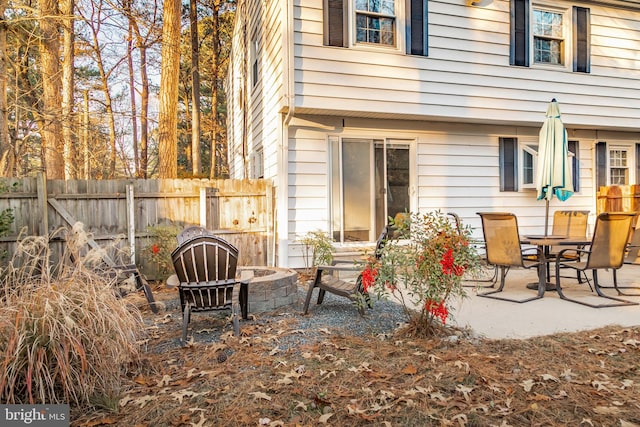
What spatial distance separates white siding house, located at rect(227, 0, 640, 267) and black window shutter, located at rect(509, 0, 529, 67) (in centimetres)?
2

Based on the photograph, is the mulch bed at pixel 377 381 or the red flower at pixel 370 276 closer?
the mulch bed at pixel 377 381

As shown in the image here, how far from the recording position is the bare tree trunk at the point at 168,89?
9297 millimetres

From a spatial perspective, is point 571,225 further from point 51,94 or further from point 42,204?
point 51,94

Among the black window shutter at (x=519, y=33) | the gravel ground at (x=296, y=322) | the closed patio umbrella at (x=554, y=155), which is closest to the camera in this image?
the gravel ground at (x=296, y=322)

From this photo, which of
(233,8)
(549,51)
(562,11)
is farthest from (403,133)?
(233,8)

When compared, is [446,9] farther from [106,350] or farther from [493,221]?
[106,350]

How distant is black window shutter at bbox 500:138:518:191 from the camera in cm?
802

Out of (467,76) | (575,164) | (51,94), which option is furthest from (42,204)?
(575,164)

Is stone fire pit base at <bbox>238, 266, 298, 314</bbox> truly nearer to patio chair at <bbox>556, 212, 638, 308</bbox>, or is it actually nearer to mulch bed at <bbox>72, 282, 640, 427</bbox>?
mulch bed at <bbox>72, 282, 640, 427</bbox>

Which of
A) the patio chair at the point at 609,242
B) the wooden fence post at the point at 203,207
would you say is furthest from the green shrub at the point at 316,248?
the patio chair at the point at 609,242

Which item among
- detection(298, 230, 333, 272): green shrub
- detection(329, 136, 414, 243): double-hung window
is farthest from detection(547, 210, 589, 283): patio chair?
detection(298, 230, 333, 272): green shrub

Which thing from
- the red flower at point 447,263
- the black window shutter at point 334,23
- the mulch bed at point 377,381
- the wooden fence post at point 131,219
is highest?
the black window shutter at point 334,23

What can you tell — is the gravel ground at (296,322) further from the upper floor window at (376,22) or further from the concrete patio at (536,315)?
the upper floor window at (376,22)

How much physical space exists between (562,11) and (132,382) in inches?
374
